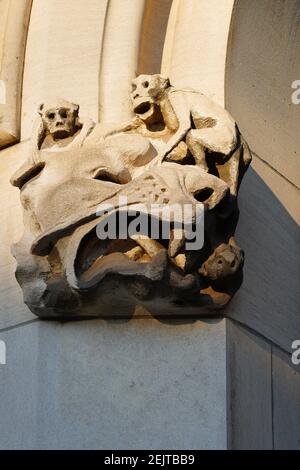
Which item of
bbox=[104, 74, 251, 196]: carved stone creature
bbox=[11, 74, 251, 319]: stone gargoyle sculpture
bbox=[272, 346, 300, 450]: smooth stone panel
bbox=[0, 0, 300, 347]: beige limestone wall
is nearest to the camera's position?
bbox=[11, 74, 251, 319]: stone gargoyle sculpture

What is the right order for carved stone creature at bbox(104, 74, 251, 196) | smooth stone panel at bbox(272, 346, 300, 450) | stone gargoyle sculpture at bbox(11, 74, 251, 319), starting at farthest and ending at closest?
smooth stone panel at bbox(272, 346, 300, 450)
carved stone creature at bbox(104, 74, 251, 196)
stone gargoyle sculpture at bbox(11, 74, 251, 319)

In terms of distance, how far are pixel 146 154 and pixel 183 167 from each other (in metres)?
0.12

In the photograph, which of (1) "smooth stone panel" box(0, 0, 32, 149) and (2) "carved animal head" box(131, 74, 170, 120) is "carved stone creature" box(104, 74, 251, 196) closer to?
(2) "carved animal head" box(131, 74, 170, 120)

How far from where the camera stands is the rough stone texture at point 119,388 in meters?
3.32

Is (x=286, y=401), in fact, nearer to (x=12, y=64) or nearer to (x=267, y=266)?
(x=267, y=266)

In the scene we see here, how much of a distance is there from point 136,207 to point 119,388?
43cm

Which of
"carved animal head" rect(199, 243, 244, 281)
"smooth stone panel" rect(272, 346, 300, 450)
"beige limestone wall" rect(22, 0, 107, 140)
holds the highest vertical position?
"beige limestone wall" rect(22, 0, 107, 140)

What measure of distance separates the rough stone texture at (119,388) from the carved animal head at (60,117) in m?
0.48

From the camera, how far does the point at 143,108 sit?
3.53 metres

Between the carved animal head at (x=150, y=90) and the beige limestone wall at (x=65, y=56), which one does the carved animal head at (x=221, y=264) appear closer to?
the carved animal head at (x=150, y=90)

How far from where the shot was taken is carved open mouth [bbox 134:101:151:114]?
3.51 metres

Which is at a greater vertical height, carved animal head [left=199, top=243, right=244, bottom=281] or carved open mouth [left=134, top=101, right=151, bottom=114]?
carved open mouth [left=134, top=101, right=151, bottom=114]

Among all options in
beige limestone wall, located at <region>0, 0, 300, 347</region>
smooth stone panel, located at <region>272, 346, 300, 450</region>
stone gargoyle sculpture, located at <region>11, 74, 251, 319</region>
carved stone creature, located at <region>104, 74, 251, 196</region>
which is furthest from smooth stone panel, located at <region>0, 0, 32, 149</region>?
smooth stone panel, located at <region>272, 346, 300, 450</region>

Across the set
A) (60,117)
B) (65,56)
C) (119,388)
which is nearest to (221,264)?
(119,388)
